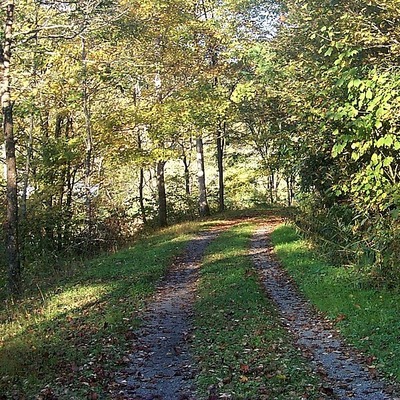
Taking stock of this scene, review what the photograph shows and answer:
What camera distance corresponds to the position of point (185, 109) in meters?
23.9

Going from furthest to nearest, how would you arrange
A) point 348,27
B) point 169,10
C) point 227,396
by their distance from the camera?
point 169,10 → point 348,27 → point 227,396

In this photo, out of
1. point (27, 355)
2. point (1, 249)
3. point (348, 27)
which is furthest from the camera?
point (1, 249)

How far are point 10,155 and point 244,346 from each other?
7743mm

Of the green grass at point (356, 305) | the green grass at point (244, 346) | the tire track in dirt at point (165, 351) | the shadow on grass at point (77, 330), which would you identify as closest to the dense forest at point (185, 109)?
the green grass at point (356, 305)

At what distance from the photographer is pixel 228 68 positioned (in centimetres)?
2906

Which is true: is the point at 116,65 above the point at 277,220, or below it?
above

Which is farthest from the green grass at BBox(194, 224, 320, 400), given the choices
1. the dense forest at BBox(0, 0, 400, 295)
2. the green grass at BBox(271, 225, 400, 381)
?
the dense forest at BBox(0, 0, 400, 295)

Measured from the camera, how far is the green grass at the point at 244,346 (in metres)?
6.30

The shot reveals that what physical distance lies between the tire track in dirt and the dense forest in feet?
12.5

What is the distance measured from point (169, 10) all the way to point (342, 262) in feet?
53.5

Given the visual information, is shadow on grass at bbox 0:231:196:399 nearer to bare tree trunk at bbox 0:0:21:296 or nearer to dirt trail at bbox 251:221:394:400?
bare tree trunk at bbox 0:0:21:296

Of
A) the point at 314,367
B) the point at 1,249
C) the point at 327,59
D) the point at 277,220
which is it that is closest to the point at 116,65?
the point at 327,59

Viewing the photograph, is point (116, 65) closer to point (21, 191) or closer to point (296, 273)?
point (296, 273)

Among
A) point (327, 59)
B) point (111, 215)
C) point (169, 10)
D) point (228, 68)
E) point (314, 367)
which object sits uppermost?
point (169, 10)
